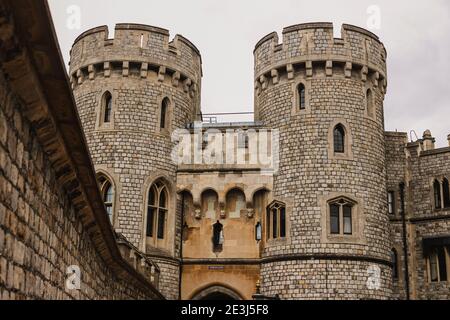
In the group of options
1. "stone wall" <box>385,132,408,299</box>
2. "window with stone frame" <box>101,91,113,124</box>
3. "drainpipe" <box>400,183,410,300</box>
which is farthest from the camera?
"stone wall" <box>385,132,408,299</box>

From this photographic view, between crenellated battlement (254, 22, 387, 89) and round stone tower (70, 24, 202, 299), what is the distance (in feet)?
11.1

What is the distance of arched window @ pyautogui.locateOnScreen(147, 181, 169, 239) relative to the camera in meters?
20.0

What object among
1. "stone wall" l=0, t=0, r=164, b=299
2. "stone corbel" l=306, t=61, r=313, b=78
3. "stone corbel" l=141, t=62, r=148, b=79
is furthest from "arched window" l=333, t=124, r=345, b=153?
"stone wall" l=0, t=0, r=164, b=299

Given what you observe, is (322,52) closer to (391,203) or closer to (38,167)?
(391,203)

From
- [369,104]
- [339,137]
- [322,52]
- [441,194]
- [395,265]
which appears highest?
[322,52]

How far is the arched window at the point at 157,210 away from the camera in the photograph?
20.0 metres

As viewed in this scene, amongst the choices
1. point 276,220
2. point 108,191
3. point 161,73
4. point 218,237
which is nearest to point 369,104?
point 276,220

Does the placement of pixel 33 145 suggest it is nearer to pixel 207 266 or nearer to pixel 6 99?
pixel 6 99

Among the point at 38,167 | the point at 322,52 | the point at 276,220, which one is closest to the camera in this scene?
the point at 38,167

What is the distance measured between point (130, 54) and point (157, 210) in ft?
18.0

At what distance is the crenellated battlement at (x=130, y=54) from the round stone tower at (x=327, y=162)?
3075mm

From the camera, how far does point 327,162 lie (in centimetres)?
1948

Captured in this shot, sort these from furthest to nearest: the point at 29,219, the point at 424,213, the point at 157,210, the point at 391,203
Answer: the point at 391,203, the point at 424,213, the point at 157,210, the point at 29,219

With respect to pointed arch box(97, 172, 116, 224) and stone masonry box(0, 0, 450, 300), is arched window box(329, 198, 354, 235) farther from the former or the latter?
pointed arch box(97, 172, 116, 224)
